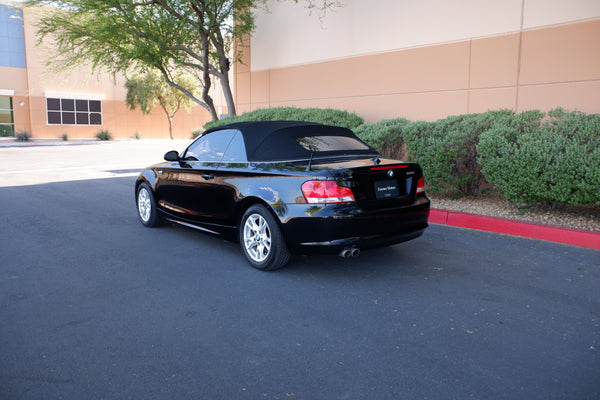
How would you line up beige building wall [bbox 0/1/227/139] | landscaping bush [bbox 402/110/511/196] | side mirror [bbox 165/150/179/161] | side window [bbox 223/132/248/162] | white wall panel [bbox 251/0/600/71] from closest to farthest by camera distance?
side window [bbox 223/132/248/162]
side mirror [bbox 165/150/179/161]
landscaping bush [bbox 402/110/511/196]
white wall panel [bbox 251/0/600/71]
beige building wall [bbox 0/1/227/139]

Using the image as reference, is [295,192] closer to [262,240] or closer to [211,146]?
[262,240]

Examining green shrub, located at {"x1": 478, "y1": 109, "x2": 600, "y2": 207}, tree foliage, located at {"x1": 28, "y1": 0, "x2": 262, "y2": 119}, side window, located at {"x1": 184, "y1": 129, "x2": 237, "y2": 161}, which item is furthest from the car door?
tree foliage, located at {"x1": 28, "y1": 0, "x2": 262, "y2": 119}

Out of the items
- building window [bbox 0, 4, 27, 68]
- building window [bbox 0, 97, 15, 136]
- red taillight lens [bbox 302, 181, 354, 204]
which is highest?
building window [bbox 0, 4, 27, 68]

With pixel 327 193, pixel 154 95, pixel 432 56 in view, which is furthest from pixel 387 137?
pixel 154 95

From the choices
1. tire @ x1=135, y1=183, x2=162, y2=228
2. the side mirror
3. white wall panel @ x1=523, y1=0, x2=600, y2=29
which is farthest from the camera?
white wall panel @ x1=523, y1=0, x2=600, y2=29

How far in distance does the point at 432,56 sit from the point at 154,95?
38.2 meters

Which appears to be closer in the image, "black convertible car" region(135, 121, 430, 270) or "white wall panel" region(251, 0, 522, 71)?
"black convertible car" region(135, 121, 430, 270)

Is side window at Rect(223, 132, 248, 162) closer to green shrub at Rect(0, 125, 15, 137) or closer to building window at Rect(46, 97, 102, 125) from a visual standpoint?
green shrub at Rect(0, 125, 15, 137)

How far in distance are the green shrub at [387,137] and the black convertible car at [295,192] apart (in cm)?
324

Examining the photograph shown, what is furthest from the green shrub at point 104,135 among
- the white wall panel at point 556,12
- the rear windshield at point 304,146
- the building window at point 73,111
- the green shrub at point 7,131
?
the rear windshield at point 304,146

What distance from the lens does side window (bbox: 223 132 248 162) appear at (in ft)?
18.6

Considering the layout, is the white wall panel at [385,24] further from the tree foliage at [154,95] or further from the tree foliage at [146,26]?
the tree foliage at [154,95]

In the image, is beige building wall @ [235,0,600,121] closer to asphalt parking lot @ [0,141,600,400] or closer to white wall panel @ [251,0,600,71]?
white wall panel @ [251,0,600,71]

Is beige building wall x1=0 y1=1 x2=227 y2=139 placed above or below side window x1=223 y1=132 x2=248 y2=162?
above
